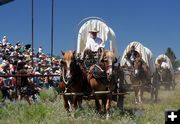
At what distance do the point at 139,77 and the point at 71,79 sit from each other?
31.4ft

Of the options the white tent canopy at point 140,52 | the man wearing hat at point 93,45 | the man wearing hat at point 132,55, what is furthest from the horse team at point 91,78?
the white tent canopy at point 140,52

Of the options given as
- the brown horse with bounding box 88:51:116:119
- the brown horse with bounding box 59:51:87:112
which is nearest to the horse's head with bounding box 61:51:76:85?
the brown horse with bounding box 59:51:87:112

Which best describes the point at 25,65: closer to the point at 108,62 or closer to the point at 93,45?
the point at 93,45

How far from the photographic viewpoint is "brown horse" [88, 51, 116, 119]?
41.3 feet

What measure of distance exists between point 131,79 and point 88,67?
8.14 m

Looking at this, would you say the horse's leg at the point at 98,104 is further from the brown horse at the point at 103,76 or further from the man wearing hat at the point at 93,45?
the man wearing hat at the point at 93,45

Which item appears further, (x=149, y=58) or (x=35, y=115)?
(x=149, y=58)

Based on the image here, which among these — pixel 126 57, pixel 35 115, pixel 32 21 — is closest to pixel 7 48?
pixel 32 21

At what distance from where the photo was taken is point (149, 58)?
917 inches

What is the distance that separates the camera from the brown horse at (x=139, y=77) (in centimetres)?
2077

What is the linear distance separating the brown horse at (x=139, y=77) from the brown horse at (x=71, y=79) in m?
7.93

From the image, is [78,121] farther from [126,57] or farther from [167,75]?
[167,75]

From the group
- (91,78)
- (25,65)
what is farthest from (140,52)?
(91,78)

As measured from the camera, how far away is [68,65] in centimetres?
1200
